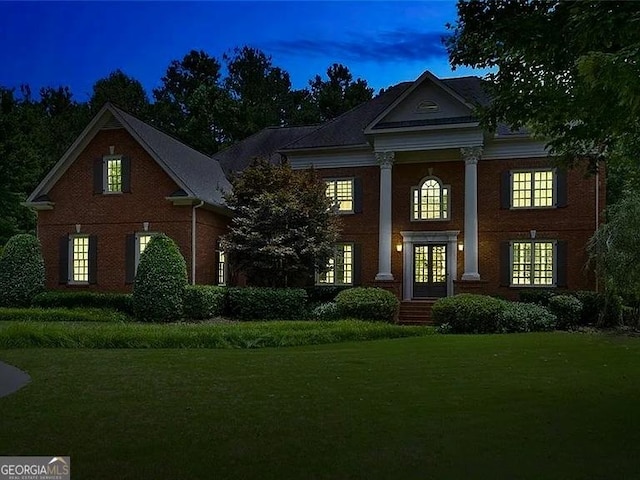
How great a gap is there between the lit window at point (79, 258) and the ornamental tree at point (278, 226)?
604 centimetres

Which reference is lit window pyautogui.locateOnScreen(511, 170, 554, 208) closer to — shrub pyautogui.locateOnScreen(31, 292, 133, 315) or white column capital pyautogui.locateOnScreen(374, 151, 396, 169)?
white column capital pyautogui.locateOnScreen(374, 151, 396, 169)

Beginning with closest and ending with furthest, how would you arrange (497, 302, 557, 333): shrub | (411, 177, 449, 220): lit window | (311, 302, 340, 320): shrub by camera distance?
(497, 302, 557, 333): shrub
(311, 302, 340, 320): shrub
(411, 177, 449, 220): lit window

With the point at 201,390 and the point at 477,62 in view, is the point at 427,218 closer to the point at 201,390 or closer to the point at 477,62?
the point at 477,62

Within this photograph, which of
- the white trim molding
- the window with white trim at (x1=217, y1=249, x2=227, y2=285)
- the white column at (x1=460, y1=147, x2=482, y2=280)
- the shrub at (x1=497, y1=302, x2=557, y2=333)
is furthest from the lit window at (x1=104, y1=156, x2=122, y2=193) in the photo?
the shrub at (x1=497, y1=302, x2=557, y2=333)

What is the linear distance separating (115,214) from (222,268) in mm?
4553

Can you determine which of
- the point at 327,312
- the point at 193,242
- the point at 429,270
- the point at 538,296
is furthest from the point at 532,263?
the point at 193,242

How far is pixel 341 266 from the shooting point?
23.8m

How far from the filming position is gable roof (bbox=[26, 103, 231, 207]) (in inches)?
859

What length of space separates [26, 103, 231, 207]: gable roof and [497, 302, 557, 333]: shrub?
1090cm

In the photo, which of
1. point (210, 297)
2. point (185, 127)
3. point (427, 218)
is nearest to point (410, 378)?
point (210, 297)

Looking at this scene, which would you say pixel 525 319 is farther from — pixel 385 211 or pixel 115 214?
pixel 115 214

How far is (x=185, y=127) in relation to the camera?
39281mm

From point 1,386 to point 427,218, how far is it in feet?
56.5

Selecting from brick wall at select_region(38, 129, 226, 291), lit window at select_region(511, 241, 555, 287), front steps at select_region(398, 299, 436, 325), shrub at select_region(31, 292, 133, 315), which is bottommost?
front steps at select_region(398, 299, 436, 325)
